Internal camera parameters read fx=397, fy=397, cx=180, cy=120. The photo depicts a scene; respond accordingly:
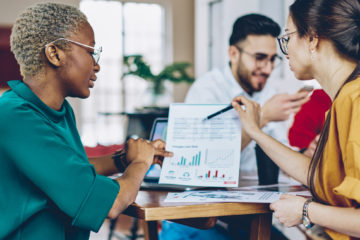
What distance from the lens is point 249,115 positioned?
4.53ft

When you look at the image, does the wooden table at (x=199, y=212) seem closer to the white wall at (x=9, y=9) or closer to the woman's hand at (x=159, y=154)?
the woman's hand at (x=159, y=154)

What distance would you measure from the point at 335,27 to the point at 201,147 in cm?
57

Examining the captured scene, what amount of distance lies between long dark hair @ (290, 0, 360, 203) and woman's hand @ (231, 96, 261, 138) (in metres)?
0.31

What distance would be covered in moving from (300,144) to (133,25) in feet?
15.8

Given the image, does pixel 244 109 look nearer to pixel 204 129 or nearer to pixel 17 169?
pixel 204 129

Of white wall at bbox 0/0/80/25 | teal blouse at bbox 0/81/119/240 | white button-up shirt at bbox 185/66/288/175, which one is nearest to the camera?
teal blouse at bbox 0/81/119/240

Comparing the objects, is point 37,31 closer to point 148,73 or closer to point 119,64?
point 148,73

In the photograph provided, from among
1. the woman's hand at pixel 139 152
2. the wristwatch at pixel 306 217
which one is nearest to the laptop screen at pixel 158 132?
the woman's hand at pixel 139 152

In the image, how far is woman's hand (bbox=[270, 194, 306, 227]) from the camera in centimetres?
103

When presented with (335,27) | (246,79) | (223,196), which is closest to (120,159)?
(223,196)

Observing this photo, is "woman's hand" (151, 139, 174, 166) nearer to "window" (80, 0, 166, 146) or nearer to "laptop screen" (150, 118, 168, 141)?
"laptop screen" (150, 118, 168, 141)

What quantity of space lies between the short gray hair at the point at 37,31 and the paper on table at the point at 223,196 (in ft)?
1.76

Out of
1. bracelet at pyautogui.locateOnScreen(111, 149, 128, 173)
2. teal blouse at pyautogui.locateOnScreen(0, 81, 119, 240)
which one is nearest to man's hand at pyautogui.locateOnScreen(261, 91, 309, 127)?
bracelet at pyautogui.locateOnScreen(111, 149, 128, 173)

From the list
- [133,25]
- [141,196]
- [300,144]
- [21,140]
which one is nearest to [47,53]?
[21,140]
